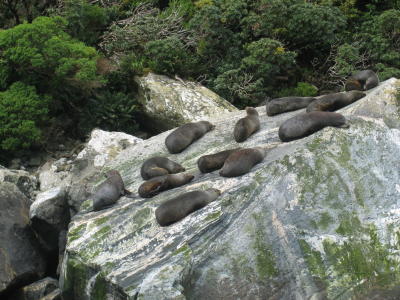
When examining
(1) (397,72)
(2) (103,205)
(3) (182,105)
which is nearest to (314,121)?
(2) (103,205)

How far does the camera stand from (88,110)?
50.4 ft

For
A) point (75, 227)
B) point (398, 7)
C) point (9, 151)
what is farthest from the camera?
point (398, 7)

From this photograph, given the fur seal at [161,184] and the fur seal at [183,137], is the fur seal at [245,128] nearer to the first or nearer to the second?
the fur seal at [183,137]

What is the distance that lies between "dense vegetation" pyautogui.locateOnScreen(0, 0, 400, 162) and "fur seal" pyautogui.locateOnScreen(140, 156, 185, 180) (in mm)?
5907

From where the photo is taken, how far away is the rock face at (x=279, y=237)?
632 centimetres

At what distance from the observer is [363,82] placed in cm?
973

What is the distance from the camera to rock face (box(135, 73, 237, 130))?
14539 mm

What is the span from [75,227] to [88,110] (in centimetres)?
790

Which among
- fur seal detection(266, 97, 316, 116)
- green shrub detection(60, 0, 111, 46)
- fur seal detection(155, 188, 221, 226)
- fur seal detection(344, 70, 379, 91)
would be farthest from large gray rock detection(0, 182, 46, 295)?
green shrub detection(60, 0, 111, 46)

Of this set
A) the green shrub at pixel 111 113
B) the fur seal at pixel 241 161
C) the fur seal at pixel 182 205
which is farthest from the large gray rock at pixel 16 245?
the green shrub at pixel 111 113

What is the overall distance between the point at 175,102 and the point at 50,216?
20.0 ft

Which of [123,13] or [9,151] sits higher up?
[123,13]

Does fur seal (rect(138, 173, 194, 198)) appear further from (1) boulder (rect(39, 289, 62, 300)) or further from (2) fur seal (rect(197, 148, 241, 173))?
(1) boulder (rect(39, 289, 62, 300))

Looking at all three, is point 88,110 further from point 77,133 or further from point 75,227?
point 75,227
